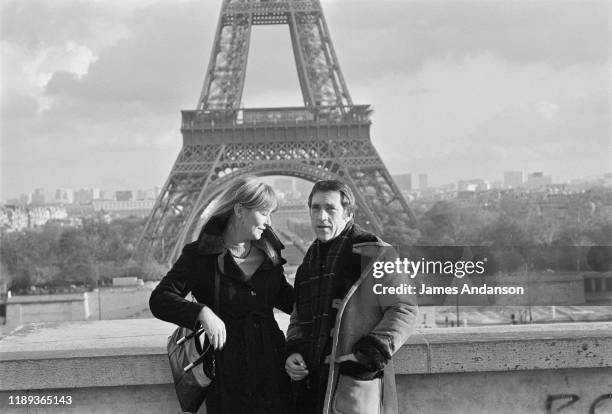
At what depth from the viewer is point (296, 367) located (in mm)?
3217

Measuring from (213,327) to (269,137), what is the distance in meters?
27.8

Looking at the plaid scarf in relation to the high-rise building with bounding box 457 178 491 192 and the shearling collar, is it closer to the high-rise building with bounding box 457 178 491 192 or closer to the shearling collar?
the shearling collar

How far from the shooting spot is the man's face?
3.23 meters

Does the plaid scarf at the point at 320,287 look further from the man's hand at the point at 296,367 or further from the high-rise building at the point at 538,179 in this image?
the high-rise building at the point at 538,179

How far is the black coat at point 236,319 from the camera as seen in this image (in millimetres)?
3262

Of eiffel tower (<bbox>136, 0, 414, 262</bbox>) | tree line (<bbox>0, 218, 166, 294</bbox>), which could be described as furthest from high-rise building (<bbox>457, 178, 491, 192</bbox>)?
eiffel tower (<bbox>136, 0, 414, 262</bbox>)

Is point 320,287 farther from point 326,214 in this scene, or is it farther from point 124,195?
point 124,195

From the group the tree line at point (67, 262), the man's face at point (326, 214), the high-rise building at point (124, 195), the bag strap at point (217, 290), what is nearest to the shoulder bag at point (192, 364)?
the bag strap at point (217, 290)

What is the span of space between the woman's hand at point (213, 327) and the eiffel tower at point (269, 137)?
25032 millimetres

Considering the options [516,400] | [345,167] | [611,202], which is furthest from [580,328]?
[611,202]

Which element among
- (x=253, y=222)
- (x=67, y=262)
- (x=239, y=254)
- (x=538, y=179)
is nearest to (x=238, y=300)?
(x=239, y=254)

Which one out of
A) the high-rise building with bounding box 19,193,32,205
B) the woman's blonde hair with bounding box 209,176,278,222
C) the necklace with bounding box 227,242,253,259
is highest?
the high-rise building with bounding box 19,193,32,205

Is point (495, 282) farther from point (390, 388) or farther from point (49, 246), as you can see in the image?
point (49, 246)

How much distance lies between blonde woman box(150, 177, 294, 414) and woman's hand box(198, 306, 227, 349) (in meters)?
0.01
